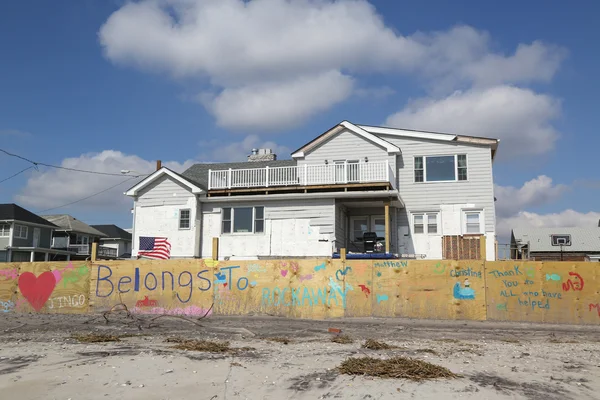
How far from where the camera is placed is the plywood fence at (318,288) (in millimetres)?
14836

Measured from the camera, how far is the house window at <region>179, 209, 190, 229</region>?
24734mm

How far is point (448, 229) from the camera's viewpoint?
23703mm

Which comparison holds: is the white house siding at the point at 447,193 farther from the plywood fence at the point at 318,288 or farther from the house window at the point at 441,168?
the plywood fence at the point at 318,288

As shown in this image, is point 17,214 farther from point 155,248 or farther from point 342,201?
point 342,201

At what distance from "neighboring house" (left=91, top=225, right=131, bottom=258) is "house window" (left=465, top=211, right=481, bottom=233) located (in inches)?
2042

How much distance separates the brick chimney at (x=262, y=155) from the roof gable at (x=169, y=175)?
23.3ft

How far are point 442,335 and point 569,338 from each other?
3.22 m

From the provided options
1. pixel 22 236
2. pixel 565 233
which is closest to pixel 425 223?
pixel 565 233

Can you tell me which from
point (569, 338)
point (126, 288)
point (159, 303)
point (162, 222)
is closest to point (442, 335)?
point (569, 338)

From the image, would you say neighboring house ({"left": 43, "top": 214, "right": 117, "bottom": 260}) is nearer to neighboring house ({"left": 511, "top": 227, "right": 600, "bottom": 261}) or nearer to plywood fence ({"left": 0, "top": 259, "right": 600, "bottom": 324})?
plywood fence ({"left": 0, "top": 259, "right": 600, "bottom": 324})

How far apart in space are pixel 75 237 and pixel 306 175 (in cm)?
4557

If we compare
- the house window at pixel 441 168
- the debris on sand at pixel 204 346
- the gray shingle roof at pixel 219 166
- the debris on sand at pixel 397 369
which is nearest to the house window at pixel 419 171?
the house window at pixel 441 168

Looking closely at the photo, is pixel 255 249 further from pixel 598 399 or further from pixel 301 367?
pixel 598 399

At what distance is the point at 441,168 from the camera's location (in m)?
24.4
